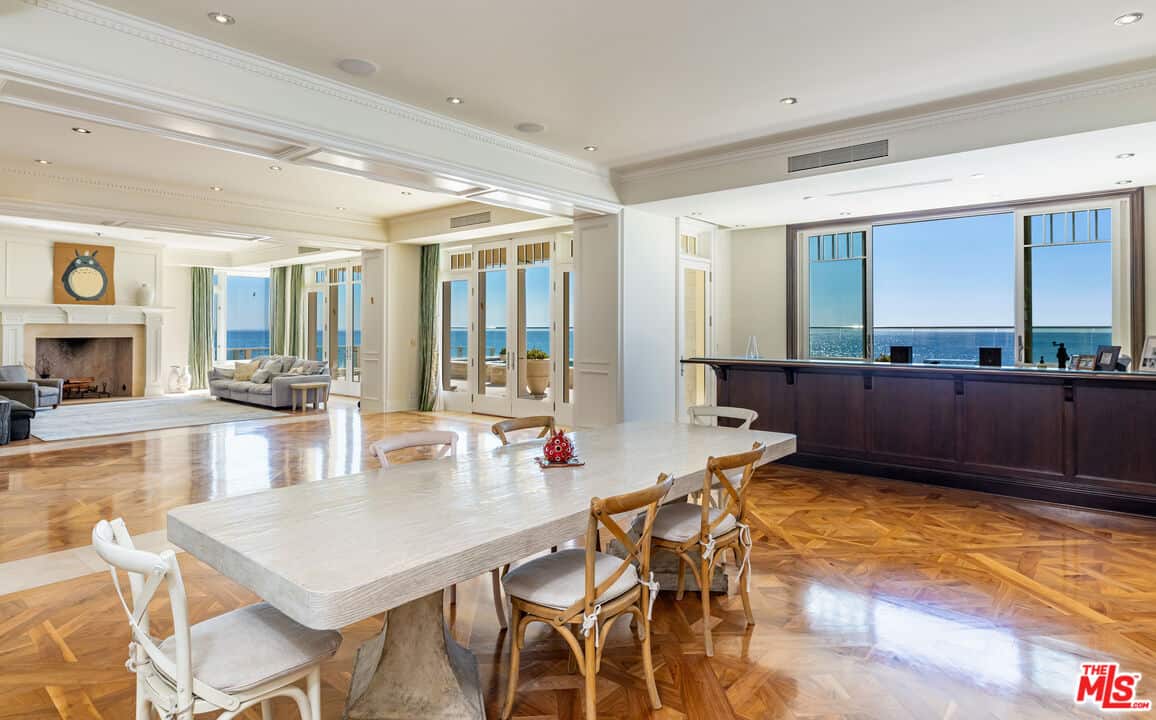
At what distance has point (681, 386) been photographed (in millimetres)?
7367

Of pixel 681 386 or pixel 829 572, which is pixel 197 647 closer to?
pixel 829 572

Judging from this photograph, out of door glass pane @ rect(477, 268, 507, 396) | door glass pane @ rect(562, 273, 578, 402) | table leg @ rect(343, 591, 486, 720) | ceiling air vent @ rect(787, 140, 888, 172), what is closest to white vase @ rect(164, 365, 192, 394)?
door glass pane @ rect(477, 268, 507, 396)

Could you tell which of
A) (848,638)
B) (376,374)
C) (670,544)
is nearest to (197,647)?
(670,544)

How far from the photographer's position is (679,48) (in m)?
3.75

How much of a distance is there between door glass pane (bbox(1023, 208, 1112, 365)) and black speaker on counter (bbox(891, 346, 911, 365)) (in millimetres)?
1561

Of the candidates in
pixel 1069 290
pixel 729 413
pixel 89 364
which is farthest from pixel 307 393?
pixel 1069 290

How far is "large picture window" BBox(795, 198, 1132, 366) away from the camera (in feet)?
19.0

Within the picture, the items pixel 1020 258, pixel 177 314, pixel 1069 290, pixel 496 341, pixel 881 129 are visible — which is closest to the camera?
pixel 881 129

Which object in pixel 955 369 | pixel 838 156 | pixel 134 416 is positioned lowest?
pixel 134 416

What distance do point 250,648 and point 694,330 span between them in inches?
263

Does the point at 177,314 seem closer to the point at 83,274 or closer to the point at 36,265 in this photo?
the point at 83,274

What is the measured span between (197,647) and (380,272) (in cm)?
879

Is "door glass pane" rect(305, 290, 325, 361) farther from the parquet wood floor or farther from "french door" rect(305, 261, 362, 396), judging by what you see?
the parquet wood floor

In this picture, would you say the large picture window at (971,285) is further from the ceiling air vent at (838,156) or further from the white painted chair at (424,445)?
the white painted chair at (424,445)
